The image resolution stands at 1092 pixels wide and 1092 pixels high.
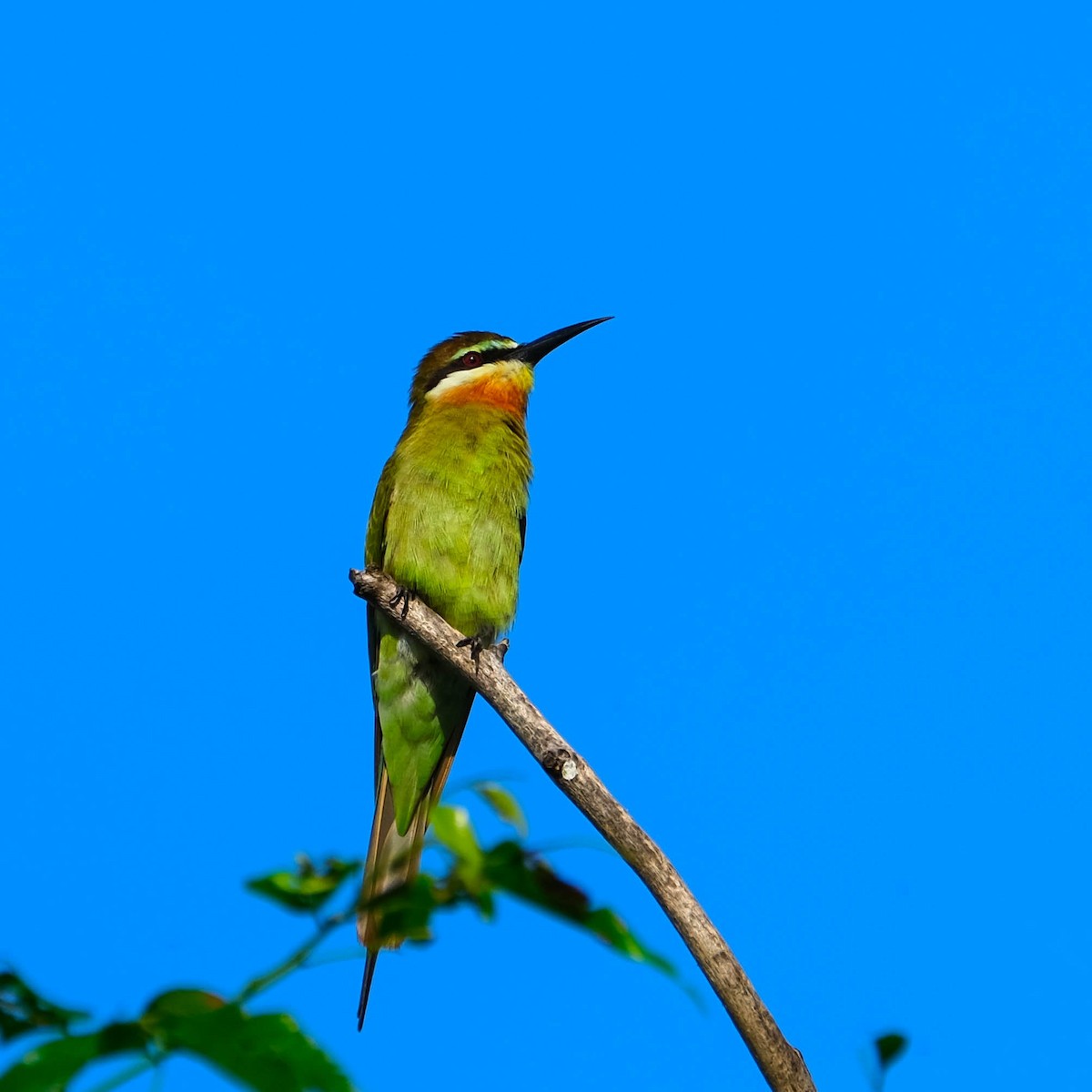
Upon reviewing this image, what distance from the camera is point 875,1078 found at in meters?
1.24

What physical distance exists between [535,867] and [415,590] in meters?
4.67

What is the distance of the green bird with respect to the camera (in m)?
5.55

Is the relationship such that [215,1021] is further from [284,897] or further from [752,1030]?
[752,1030]

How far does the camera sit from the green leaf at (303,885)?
3.57 ft

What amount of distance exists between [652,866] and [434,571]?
9.20 ft

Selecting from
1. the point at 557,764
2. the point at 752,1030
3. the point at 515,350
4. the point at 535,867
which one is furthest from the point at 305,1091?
the point at 515,350

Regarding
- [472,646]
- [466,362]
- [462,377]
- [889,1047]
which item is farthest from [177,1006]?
[466,362]

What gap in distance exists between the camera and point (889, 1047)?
1.23 meters

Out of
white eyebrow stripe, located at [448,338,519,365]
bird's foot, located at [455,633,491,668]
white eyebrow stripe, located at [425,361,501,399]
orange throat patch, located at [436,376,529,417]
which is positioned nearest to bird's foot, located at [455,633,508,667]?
bird's foot, located at [455,633,491,668]

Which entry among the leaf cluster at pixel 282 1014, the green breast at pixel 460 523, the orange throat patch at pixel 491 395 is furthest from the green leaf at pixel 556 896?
the orange throat patch at pixel 491 395

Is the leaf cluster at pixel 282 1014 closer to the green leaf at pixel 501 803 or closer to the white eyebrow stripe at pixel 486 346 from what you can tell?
the green leaf at pixel 501 803

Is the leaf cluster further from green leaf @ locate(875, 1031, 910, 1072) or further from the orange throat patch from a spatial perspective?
the orange throat patch

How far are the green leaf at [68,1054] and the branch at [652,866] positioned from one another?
190cm

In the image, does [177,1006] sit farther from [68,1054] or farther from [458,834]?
[458,834]
